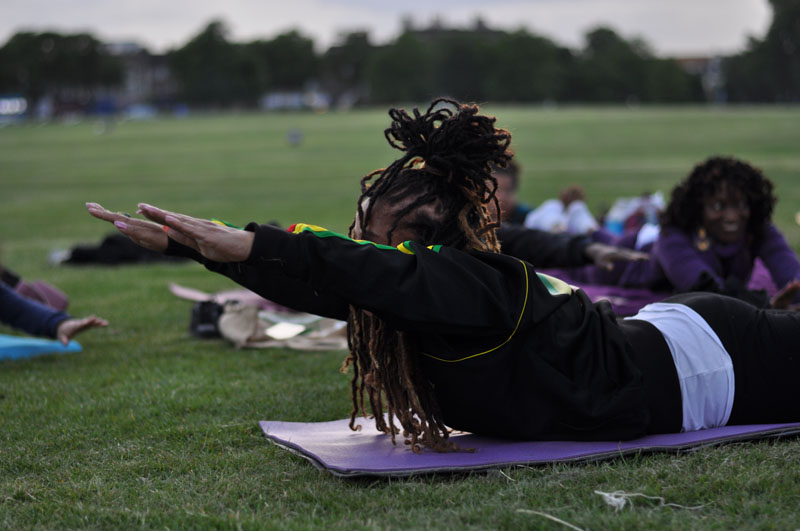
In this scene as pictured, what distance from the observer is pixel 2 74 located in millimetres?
143375

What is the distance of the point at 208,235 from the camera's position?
2.82 m

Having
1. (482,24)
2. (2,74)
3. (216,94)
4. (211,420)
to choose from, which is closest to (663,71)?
(482,24)

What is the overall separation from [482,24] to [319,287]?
172 meters

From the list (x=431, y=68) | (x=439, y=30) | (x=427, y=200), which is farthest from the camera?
(x=439, y=30)

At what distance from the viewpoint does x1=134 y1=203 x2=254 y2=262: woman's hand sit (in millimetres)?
2801

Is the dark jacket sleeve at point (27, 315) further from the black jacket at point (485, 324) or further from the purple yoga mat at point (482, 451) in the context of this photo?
the black jacket at point (485, 324)

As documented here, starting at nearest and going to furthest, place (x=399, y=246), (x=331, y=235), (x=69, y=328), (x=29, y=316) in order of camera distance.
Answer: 1. (x=331, y=235)
2. (x=399, y=246)
3. (x=69, y=328)
4. (x=29, y=316)

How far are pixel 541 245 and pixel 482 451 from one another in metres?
2.87

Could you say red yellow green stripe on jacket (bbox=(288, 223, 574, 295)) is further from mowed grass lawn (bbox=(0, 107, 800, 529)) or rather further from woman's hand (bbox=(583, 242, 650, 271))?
woman's hand (bbox=(583, 242, 650, 271))

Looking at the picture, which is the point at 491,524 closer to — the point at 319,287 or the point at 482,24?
the point at 319,287

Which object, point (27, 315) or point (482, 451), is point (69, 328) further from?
point (482, 451)

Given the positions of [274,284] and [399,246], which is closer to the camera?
[399,246]

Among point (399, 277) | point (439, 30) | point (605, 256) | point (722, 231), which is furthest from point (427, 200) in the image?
point (439, 30)

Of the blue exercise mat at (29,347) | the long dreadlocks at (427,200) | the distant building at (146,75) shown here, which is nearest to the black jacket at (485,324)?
A: the long dreadlocks at (427,200)
